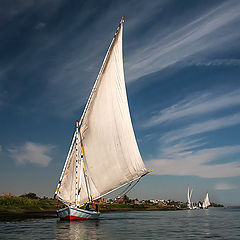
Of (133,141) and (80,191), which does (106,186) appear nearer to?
(80,191)

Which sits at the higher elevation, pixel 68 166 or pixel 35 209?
pixel 68 166

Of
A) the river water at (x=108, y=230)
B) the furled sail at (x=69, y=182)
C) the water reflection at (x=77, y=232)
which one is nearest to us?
the water reflection at (x=77, y=232)

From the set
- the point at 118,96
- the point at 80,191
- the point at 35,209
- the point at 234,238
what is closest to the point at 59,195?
the point at 80,191

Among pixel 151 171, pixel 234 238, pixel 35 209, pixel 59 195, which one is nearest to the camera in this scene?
pixel 234 238

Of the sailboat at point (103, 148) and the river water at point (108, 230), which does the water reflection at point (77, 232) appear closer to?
the river water at point (108, 230)

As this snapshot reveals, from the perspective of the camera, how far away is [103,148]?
38.9 metres

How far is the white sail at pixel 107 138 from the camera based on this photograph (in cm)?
3822

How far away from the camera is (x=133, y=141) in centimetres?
3934

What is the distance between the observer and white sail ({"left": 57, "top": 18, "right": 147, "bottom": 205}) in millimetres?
38219

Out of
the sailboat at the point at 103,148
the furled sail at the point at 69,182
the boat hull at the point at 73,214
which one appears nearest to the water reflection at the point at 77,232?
the boat hull at the point at 73,214

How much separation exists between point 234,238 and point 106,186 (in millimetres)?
17316

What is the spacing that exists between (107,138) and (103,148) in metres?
1.46

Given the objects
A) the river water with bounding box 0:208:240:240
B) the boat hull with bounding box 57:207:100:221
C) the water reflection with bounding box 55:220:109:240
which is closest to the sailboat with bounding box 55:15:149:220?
the boat hull with bounding box 57:207:100:221

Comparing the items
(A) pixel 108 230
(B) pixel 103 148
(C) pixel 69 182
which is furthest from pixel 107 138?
(A) pixel 108 230
